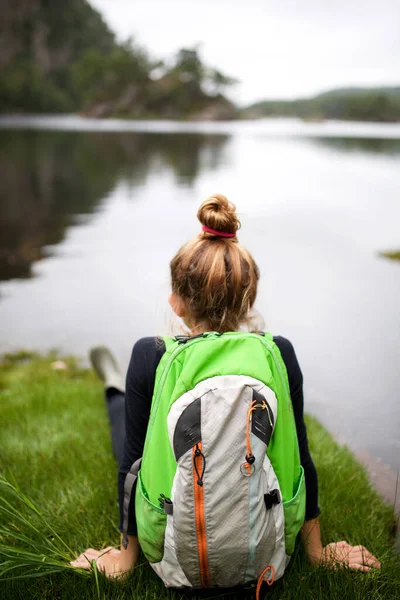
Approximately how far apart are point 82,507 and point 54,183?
521 inches

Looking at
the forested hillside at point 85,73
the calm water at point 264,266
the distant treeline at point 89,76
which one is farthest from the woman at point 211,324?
the forested hillside at point 85,73

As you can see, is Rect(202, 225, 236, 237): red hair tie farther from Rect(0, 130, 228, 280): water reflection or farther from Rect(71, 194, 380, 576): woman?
Rect(0, 130, 228, 280): water reflection

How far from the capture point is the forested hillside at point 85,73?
71312 mm

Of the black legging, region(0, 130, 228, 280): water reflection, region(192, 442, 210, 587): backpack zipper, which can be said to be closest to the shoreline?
region(0, 130, 228, 280): water reflection

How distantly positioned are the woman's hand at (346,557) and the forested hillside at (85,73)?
72.5 metres

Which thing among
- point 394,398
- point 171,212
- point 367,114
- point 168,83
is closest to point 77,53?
point 168,83

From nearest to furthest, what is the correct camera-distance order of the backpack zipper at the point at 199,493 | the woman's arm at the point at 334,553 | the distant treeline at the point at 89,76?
the backpack zipper at the point at 199,493 < the woman's arm at the point at 334,553 < the distant treeline at the point at 89,76

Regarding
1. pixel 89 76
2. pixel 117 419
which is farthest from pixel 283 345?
pixel 89 76

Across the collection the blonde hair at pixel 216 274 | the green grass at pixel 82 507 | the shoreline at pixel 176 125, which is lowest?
the green grass at pixel 82 507

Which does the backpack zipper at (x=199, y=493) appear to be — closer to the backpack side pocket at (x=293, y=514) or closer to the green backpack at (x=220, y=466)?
the green backpack at (x=220, y=466)

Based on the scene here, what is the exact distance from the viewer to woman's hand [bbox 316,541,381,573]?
1.77 meters

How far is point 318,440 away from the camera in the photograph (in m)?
2.72

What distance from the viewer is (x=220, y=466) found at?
1.45 metres

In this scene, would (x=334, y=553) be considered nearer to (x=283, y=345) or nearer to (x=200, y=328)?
(x=283, y=345)
